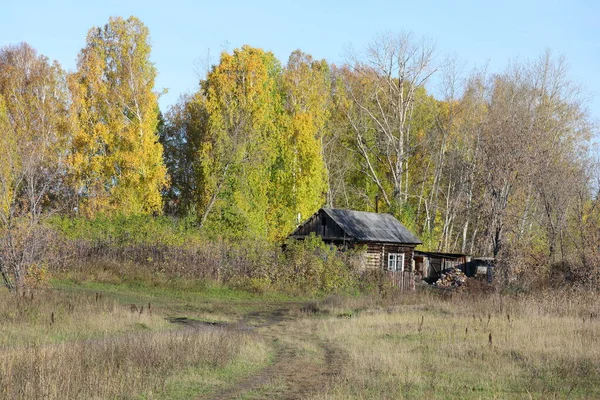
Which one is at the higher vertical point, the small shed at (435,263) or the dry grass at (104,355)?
the small shed at (435,263)

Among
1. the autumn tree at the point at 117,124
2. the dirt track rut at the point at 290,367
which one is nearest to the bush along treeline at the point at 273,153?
the autumn tree at the point at 117,124

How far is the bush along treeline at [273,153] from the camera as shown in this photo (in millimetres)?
34188

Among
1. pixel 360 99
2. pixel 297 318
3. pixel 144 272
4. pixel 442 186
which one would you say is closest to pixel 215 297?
pixel 144 272

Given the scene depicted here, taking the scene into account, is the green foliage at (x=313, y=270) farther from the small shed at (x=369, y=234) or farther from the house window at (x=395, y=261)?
the house window at (x=395, y=261)

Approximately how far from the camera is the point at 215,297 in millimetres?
30281

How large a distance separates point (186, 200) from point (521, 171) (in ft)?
96.8

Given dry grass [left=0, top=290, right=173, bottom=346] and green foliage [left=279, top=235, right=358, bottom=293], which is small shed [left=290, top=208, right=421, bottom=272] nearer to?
green foliage [left=279, top=235, right=358, bottom=293]

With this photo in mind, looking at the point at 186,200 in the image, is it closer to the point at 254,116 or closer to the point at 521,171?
the point at 254,116

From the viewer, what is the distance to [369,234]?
40.4 m

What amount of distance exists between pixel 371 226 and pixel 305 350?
25.3 meters

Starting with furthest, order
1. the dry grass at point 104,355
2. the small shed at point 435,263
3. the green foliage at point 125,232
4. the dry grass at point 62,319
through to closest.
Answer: the small shed at point 435,263, the green foliage at point 125,232, the dry grass at point 62,319, the dry grass at point 104,355

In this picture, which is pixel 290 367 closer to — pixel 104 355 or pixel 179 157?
pixel 104 355

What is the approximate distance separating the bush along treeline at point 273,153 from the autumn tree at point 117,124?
0.29 feet

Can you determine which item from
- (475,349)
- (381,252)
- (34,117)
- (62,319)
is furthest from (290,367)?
(34,117)
